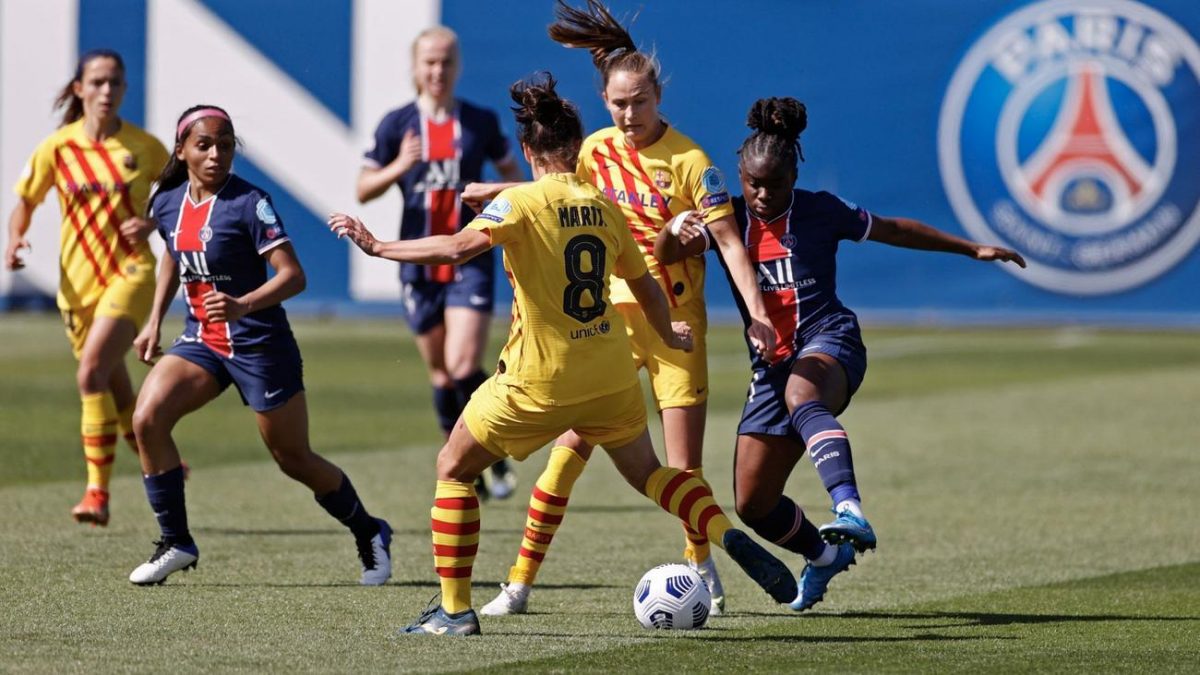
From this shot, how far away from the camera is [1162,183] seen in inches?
833

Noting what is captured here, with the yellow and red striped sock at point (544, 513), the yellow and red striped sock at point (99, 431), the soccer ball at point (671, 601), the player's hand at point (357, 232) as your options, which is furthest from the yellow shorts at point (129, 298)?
the soccer ball at point (671, 601)

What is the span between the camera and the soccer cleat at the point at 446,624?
638cm

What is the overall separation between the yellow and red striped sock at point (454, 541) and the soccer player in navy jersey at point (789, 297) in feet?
4.08

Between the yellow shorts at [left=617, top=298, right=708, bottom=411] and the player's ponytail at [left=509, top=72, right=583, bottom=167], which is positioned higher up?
the player's ponytail at [left=509, top=72, right=583, bottom=167]

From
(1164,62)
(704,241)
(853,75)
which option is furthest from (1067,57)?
(704,241)

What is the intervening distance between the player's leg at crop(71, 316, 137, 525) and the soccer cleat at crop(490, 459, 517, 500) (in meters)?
2.52

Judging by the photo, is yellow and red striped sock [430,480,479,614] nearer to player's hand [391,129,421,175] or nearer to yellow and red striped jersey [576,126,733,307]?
yellow and red striped jersey [576,126,733,307]

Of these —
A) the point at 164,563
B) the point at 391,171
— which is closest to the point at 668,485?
the point at 164,563

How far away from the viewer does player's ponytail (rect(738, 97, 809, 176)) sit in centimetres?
695

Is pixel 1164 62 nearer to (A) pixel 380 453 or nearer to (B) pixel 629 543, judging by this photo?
(A) pixel 380 453

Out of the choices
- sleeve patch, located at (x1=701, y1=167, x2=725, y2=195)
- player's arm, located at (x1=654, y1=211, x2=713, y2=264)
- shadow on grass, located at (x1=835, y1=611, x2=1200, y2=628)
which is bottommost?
shadow on grass, located at (x1=835, y1=611, x2=1200, y2=628)

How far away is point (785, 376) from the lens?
7.07 m

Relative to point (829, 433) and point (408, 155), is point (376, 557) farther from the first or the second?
point (408, 155)

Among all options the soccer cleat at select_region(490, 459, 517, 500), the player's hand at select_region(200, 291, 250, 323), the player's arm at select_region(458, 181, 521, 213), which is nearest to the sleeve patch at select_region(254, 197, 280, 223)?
the player's hand at select_region(200, 291, 250, 323)
